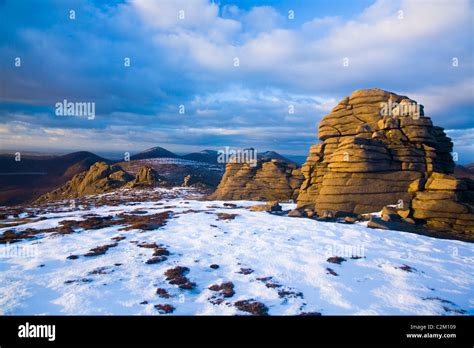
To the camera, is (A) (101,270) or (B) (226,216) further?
(B) (226,216)

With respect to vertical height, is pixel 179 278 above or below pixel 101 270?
below

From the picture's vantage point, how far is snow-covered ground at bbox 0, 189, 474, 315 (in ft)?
37.5

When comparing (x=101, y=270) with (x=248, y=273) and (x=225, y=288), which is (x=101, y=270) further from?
(x=248, y=273)

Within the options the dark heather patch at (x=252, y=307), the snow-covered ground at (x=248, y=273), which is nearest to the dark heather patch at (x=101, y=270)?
the snow-covered ground at (x=248, y=273)

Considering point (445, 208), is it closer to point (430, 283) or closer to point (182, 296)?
point (430, 283)

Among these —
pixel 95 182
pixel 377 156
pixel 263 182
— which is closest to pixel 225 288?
pixel 377 156

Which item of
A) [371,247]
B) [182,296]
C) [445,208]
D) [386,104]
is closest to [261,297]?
[182,296]

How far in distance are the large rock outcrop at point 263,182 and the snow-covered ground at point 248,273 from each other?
86.6ft

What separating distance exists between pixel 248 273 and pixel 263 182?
127 feet

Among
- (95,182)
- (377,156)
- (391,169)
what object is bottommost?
(95,182)

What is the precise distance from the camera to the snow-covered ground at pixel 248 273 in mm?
11430

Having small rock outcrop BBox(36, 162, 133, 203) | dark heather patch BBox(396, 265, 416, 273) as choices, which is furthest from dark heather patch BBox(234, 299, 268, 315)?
small rock outcrop BBox(36, 162, 133, 203)

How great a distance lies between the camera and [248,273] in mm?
14922

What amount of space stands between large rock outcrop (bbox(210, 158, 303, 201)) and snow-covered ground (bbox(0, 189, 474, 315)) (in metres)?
26.4
